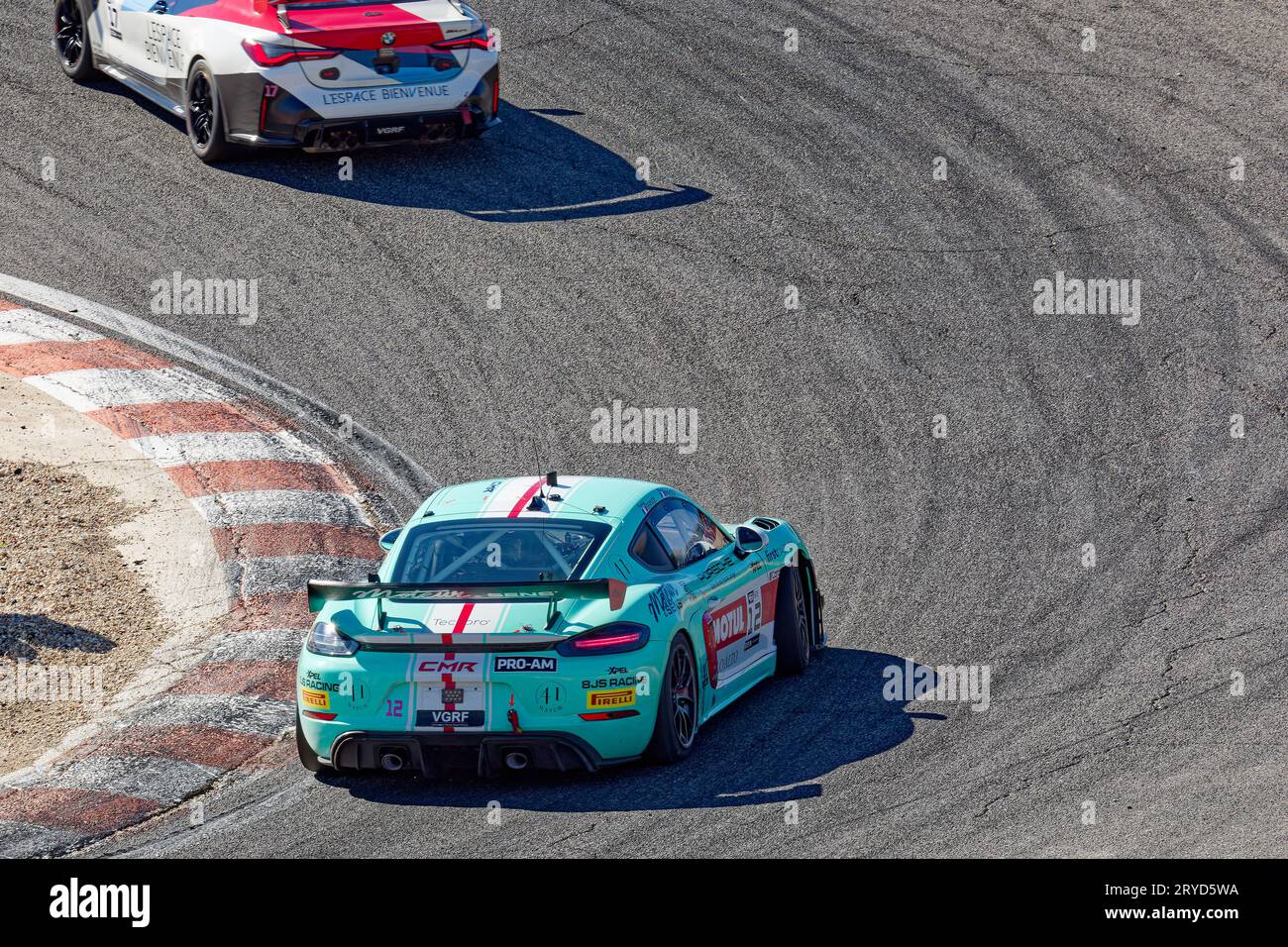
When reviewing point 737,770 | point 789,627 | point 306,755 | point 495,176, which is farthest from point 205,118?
point 737,770

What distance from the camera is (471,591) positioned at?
29.1ft

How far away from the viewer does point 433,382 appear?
14.8m

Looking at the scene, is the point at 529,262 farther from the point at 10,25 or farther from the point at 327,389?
the point at 10,25

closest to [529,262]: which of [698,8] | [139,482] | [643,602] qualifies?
[139,482]

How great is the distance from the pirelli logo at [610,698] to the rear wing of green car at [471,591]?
0.39 metres

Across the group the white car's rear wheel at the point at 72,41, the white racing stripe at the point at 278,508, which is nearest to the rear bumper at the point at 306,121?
the white car's rear wheel at the point at 72,41

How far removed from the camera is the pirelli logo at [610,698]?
861 centimetres

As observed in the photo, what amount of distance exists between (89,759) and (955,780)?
4.27m

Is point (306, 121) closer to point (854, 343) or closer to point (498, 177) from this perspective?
point (498, 177)

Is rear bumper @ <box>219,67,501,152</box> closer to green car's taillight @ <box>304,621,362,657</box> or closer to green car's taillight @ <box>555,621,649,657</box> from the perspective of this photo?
green car's taillight @ <box>304,621,362,657</box>

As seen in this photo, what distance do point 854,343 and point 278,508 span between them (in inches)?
197

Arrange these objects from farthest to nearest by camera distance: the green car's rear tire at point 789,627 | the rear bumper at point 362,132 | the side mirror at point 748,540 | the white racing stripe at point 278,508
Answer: the rear bumper at point 362,132 < the white racing stripe at point 278,508 < the green car's rear tire at point 789,627 < the side mirror at point 748,540

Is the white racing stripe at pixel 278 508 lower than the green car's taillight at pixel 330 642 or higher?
lower
